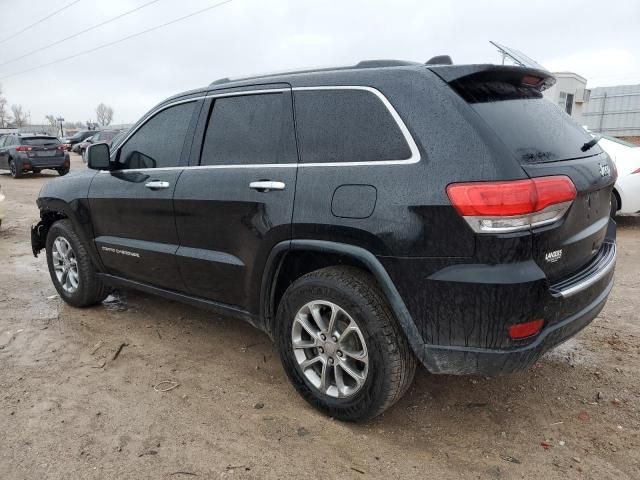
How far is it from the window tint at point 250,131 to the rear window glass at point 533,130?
109 centimetres

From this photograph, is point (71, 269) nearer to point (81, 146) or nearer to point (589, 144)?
point (589, 144)

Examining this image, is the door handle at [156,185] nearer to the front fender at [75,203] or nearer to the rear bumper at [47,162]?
the front fender at [75,203]

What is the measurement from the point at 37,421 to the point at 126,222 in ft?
5.10

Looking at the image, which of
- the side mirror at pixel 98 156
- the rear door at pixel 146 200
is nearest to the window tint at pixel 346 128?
the rear door at pixel 146 200

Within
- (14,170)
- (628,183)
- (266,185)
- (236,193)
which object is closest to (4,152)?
(14,170)

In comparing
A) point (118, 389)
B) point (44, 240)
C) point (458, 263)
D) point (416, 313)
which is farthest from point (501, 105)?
point (44, 240)

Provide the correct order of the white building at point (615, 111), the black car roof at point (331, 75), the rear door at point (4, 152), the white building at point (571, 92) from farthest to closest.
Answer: the white building at point (615, 111) < the white building at point (571, 92) < the rear door at point (4, 152) < the black car roof at point (331, 75)

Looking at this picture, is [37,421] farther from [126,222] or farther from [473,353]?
[473,353]

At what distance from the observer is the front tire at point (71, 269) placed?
4.46 m

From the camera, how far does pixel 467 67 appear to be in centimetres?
246

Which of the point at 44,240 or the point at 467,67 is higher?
the point at 467,67

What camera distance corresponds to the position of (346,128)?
8.80 ft

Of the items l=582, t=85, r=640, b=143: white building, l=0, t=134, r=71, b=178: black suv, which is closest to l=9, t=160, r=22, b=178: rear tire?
l=0, t=134, r=71, b=178: black suv

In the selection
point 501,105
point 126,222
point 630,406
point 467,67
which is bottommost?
point 630,406
